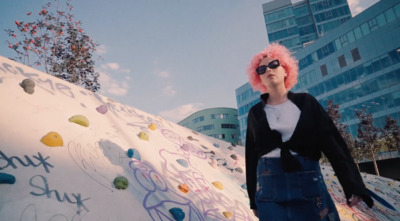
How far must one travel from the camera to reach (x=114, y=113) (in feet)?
11.1

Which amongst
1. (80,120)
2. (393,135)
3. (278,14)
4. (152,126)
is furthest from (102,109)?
(278,14)

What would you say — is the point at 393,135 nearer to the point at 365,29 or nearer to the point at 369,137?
the point at 369,137

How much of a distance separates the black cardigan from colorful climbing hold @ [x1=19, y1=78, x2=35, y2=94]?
254 cm

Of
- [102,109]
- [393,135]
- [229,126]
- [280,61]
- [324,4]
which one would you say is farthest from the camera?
[229,126]

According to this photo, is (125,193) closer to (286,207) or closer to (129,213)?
(129,213)

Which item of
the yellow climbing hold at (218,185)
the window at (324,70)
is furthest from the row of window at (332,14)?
the yellow climbing hold at (218,185)

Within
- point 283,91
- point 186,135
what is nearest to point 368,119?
point 186,135

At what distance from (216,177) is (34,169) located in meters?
2.52

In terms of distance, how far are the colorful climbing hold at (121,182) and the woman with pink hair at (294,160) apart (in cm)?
121

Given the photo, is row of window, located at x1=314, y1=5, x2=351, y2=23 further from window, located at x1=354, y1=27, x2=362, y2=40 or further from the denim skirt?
the denim skirt

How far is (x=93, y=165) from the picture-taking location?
220 cm

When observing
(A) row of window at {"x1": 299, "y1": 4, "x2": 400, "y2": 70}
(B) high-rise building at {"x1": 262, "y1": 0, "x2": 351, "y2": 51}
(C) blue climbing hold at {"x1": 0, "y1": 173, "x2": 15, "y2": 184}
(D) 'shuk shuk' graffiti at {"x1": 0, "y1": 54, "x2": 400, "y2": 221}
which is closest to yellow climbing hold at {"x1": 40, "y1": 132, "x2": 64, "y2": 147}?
(D) 'shuk shuk' graffiti at {"x1": 0, "y1": 54, "x2": 400, "y2": 221}

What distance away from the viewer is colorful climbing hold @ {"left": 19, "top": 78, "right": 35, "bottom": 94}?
2461 mm

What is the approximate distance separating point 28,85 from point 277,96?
2745 mm
